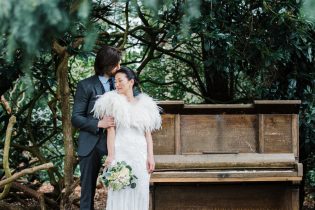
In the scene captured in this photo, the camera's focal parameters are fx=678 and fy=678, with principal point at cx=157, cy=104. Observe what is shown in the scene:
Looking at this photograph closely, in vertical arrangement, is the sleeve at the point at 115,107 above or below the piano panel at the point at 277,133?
above

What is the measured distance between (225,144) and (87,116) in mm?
1441

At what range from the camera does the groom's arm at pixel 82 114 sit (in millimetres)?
5125

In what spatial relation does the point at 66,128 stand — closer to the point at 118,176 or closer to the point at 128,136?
the point at 128,136

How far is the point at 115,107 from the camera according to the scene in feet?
16.5

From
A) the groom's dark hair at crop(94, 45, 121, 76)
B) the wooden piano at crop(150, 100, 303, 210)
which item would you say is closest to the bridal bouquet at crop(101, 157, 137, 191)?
the groom's dark hair at crop(94, 45, 121, 76)

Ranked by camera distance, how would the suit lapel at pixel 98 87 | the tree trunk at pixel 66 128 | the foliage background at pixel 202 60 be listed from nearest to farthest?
the suit lapel at pixel 98 87
the foliage background at pixel 202 60
the tree trunk at pixel 66 128

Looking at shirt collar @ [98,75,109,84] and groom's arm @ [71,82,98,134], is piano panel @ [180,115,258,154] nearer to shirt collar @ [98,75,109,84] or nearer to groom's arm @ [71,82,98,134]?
shirt collar @ [98,75,109,84]

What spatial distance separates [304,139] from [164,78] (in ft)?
6.67

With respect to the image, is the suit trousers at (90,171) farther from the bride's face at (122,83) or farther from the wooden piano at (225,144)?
the wooden piano at (225,144)

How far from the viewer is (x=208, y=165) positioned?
5555 millimetres

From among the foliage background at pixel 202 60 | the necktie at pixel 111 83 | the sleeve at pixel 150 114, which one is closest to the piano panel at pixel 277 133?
the foliage background at pixel 202 60

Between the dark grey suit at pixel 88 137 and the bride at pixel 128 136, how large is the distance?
0.13 meters

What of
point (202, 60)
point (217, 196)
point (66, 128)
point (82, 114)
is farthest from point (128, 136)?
point (202, 60)

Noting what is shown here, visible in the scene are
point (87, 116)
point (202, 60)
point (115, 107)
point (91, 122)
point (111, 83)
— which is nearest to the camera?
point (115, 107)
